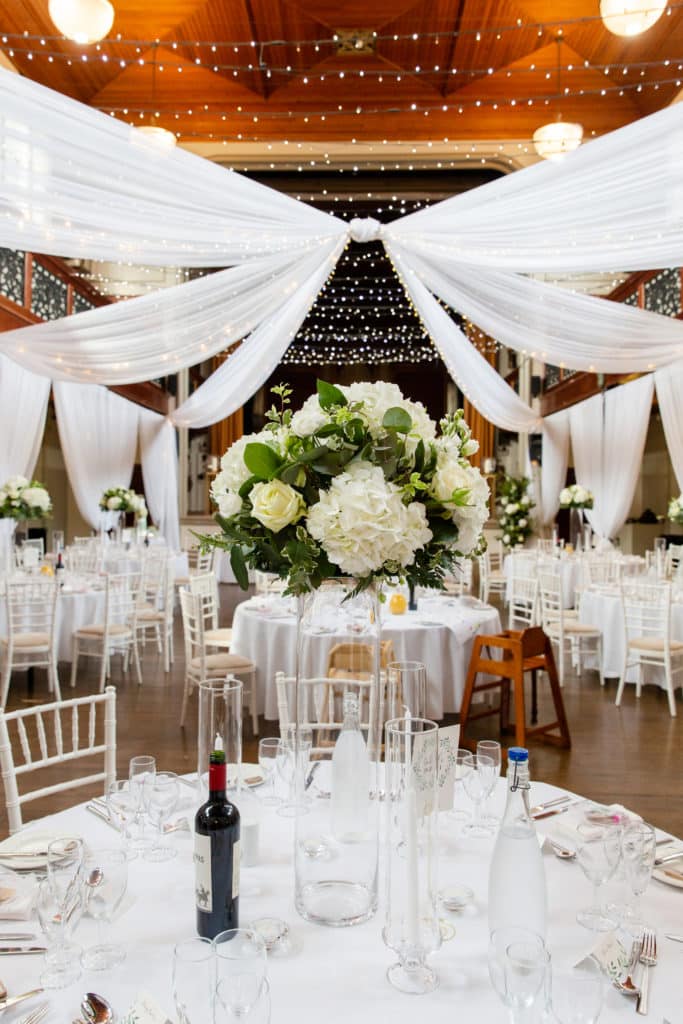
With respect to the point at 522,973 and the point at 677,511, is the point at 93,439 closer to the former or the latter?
the point at 677,511

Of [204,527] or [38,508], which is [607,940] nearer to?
[38,508]

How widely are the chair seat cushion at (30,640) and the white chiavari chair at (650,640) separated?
14.6 feet

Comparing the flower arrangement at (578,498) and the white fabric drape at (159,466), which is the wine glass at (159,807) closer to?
the flower arrangement at (578,498)

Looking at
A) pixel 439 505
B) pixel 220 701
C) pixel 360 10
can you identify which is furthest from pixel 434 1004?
pixel 360 10

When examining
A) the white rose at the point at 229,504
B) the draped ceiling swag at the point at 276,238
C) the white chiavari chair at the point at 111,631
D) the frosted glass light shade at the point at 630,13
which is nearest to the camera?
the white rose at the point at 229,504

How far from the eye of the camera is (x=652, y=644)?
19.7 ft

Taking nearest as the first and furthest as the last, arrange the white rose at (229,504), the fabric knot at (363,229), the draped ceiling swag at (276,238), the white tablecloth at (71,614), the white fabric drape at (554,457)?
the white rose at (229,504), the draped ceiling swag at (276,238), the fabric knot at (363,229), the white tablecloth at (71,614), the white fabric drape at (554,457)

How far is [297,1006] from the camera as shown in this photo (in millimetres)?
1189

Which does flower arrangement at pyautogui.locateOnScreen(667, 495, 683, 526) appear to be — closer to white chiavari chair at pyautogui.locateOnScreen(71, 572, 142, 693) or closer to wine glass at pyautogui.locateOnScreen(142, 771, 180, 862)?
white chiavari chair at pyautogui.locateOnScreen(71, 572, 142, 693)

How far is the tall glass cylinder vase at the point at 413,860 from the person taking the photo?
1274mm

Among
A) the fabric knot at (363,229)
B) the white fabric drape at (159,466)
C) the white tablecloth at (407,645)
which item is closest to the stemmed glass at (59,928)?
the fabric knot at (363,229)

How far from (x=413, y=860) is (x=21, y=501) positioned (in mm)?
6947

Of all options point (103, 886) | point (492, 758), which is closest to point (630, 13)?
point (492, 758)

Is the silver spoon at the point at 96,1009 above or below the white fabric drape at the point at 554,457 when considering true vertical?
below
